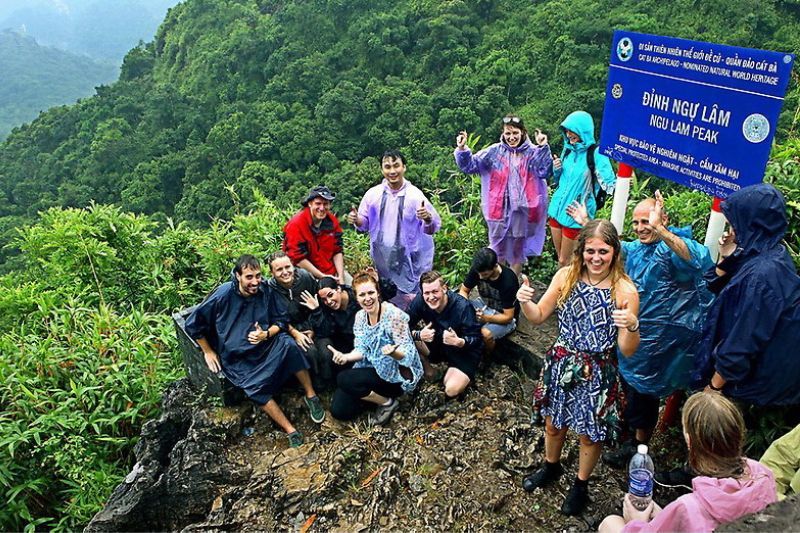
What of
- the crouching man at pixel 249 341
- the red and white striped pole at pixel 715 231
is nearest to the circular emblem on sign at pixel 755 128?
the red and white striped pole at pixel 715 231

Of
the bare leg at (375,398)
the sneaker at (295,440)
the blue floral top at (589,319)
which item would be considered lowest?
the sneaker at (295,440)

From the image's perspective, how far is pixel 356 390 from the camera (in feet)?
12.6

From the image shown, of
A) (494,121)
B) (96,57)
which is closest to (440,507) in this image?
(494,121)

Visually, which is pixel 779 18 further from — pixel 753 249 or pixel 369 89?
pixel 753 249

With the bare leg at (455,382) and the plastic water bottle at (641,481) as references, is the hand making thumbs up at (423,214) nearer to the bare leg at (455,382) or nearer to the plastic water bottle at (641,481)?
the bare leg at (455,382)

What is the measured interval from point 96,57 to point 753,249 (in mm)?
141138

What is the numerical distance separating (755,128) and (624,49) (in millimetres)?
1010

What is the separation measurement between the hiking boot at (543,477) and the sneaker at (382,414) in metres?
1.09

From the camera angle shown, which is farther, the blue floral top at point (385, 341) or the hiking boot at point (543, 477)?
the blue floral top at point (385, 341)

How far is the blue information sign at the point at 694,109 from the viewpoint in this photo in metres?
2.80

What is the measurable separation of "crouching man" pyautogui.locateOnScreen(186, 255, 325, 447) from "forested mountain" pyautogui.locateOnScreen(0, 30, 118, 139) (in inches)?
2981

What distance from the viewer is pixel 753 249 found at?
2469 mm

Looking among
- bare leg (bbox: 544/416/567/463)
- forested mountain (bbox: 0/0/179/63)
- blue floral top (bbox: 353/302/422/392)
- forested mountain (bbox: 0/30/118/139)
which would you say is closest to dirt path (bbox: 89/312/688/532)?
bare leg (bbox: 544/416/567/463)

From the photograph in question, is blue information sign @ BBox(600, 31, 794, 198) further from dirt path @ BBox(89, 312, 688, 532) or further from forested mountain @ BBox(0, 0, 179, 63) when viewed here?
forested mountain @ BBox(0, 0, 179, 63)
